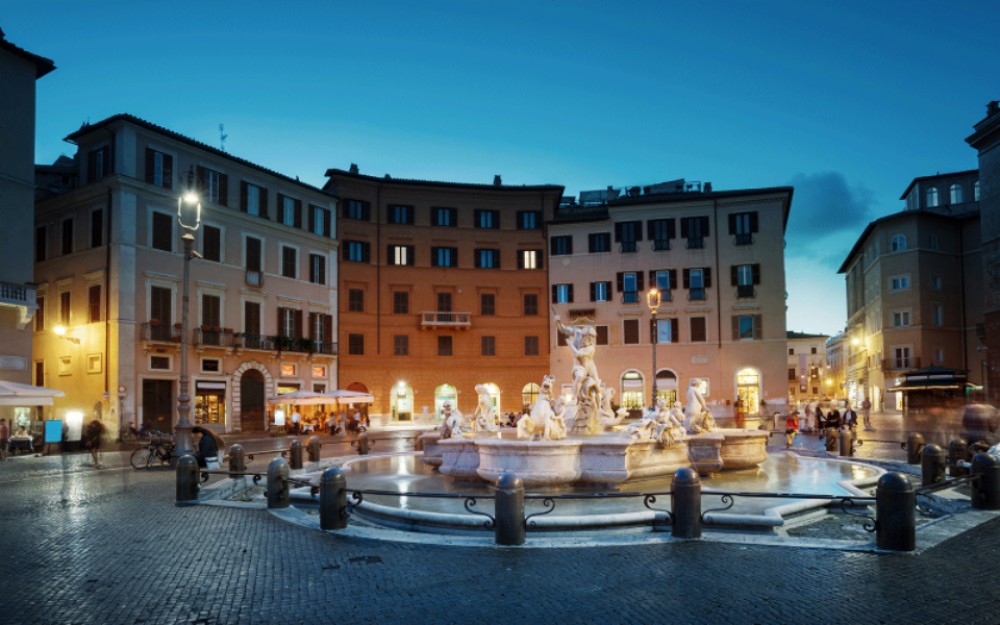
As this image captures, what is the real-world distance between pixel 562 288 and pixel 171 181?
23996mm

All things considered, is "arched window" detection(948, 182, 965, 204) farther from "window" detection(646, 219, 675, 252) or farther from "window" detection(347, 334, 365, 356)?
"window" detection(347, 334, 365, 356)

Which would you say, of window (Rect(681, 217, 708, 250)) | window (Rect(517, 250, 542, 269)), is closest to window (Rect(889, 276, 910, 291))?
window (Rect(681, 217, 708, 250))

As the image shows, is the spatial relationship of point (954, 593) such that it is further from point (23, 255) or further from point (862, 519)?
point (23, 255)

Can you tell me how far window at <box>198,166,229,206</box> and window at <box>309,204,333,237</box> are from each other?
6076mm

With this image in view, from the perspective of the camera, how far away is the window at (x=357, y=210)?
46.2m

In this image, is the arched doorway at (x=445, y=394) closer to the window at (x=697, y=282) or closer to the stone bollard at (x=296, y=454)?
the window at (x=697, y=282)

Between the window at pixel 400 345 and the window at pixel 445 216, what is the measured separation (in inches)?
294

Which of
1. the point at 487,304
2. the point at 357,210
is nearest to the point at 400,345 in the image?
the point at 487,304

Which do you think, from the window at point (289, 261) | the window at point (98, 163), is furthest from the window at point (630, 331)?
the window at point (98, 163)

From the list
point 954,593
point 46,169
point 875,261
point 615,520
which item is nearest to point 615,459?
point 615,520

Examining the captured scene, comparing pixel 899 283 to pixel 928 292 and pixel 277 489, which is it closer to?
pixel 928 292

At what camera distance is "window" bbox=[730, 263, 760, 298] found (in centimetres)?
4684

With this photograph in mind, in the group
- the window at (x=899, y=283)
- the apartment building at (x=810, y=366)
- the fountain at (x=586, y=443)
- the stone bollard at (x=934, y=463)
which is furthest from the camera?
the apartment building at (x=810, y=366)

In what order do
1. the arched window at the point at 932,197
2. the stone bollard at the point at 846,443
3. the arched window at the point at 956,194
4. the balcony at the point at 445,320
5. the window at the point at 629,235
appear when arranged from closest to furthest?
the stone bollard at the point at 846,443
the balcony at the point at 445,320
the window at the point at 629,235
the arched window at the point at 956,194
the arched window at the point at 932,197
